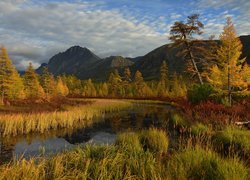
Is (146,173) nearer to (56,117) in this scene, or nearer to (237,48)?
(56,117)

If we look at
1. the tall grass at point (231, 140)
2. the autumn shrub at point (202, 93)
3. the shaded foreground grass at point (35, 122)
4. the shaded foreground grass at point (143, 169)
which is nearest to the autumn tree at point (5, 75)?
the shaded foreground grass at point (35, 122)

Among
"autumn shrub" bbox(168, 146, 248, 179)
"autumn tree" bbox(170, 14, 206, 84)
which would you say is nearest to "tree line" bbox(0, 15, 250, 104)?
"autumn tree" bbox(170, 14, 206, 84)

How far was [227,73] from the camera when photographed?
24953 millimetres

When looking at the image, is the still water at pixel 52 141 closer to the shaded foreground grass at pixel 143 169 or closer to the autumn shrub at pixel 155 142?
the autumn shrub at pixel 155 142

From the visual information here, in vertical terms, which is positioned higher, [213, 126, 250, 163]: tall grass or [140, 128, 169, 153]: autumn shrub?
[213, 126, 250, 163]: tall grass

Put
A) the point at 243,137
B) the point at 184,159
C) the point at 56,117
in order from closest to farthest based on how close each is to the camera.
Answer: the point at 184,159
the point at 243,137
the point at 56,117

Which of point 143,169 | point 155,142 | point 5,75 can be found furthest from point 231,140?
point 5,75

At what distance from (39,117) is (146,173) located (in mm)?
16952

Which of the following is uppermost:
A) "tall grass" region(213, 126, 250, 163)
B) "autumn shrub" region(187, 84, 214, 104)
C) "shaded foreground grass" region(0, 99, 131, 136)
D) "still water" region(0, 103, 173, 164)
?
"autumn shrub" region(187, 84, 214, 104)

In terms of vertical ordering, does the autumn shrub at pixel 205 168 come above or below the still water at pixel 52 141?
above

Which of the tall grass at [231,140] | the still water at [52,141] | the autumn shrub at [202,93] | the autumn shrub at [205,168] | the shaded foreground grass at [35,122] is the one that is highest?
the autumn shrub at [202,93]

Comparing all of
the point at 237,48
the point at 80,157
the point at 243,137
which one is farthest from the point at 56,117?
the point at 237,48

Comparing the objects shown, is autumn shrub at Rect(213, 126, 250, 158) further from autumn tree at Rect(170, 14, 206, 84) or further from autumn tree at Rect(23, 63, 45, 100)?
autumn tree at Rect(23, 63, 45, 100)

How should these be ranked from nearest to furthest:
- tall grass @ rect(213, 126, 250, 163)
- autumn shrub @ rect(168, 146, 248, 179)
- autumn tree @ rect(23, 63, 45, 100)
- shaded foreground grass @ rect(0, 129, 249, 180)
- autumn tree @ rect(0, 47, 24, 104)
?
autumn shrub @ rect(168, 146, 248, 179)
shaded foreground grass @ rect(0, 129, 249, 180)
tall grass @ rect(213, 126, 250, 163)
autumn tree @ rect(0, 47, 24, 104)
autumn tree @ rect(23, 63, 45, 100)
